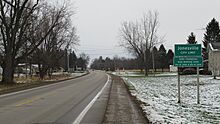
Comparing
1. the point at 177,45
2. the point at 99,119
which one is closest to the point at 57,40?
the point at 177,45

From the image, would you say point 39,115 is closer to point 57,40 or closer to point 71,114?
point 71,114

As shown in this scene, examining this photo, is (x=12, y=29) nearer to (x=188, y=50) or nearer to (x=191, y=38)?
(x=188, y=50)

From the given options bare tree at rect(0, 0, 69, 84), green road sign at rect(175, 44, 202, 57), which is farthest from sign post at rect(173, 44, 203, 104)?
bare tree at rect(0, 0, 69, 84)

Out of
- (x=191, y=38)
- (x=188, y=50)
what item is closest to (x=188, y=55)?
(x=188, y=50)

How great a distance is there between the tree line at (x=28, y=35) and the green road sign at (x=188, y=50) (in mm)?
22509

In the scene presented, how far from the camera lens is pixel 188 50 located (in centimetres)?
1538

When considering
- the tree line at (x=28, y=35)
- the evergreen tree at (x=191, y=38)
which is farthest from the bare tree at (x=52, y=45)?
the evergreen tree at (x=191, y=38)

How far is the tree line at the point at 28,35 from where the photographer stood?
33.8 m

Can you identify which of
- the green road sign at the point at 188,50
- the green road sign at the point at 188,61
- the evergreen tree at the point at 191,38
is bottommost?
the green road sign at the point at 188,61

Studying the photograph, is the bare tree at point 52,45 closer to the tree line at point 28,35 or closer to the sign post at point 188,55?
the tree line at point 28,35

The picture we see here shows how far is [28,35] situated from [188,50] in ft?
99.7

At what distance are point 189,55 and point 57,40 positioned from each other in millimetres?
46832

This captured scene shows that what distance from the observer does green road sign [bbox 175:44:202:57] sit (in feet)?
50.2

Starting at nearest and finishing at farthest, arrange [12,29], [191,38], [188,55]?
[188,55], [12,29], [191,38]
